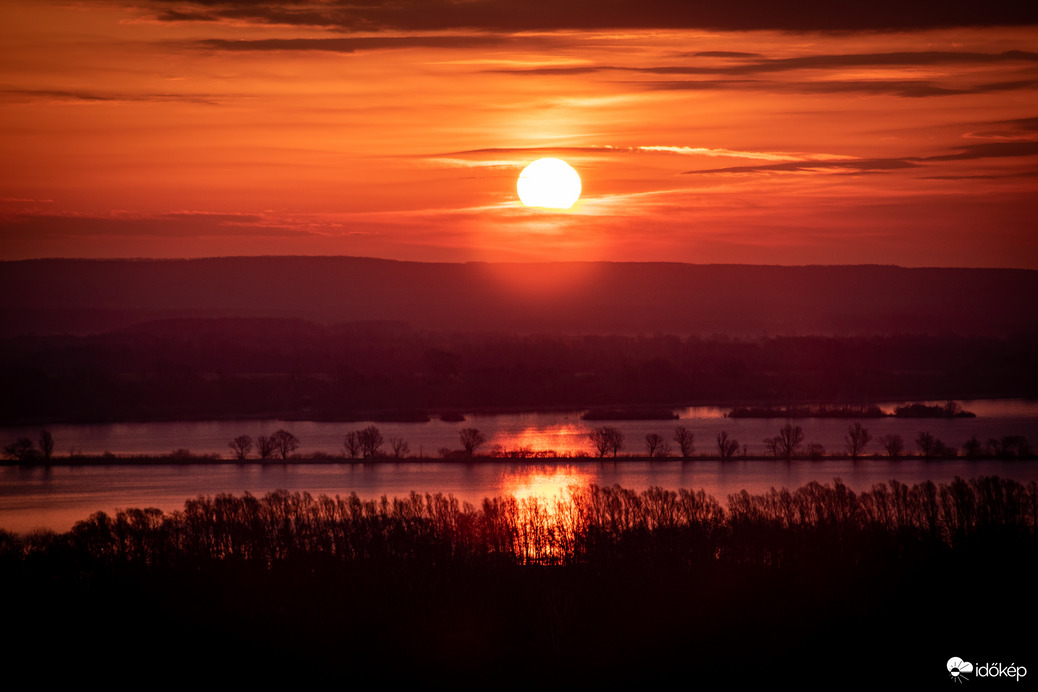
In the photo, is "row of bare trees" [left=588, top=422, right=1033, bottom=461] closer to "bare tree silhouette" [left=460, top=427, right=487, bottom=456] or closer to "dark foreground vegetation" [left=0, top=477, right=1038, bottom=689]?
"bare tree silhouette" [left=460, top=427, right=487, bottom=456]

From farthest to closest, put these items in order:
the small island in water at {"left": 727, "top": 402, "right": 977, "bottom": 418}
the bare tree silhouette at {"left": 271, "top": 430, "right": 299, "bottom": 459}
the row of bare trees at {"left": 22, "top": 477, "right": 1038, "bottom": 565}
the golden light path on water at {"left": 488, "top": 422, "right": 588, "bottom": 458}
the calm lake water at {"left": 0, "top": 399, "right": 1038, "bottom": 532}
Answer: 1. the small island in water at {"left": 727, "top": 402, "right": 977, "bottom": 418}
2. the golden light path on water at {"left": 488, "top": 422, "right": 588, "bottom": 458}
3. the bare tree silhouette at {"left": 271, "top": 430, "right": 299, "bottom": 459}
4. the calm lake water at {"left": 0, "top": 399, "right": 1038, "bottom": 532}
5. the row of bare trees at {"left": 22, "top": 477, "right": 1038, "bottom": 565}

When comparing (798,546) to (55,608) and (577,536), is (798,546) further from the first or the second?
(55,608)

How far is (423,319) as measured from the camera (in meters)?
105

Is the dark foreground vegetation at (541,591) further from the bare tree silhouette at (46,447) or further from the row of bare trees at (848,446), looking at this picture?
the bare tree silhouette at (46,447)

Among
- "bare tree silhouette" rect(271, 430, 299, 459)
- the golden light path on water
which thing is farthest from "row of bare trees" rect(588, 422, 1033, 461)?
"bare tree silhouette" rect(271, 430, 299, 459)

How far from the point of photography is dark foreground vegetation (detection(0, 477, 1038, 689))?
16312 mm

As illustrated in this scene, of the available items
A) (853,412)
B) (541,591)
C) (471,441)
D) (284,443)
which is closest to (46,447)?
(284,443)

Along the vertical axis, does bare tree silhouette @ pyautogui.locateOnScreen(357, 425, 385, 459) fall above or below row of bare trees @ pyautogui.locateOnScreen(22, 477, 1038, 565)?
above

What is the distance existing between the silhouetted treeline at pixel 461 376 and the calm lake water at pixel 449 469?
4.32 meters

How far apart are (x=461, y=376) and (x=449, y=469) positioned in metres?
23.8

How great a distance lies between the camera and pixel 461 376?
60062 mm

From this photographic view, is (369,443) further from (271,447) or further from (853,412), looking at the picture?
(853,412)

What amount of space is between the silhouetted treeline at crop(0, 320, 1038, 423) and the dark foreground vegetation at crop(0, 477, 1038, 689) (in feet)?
103

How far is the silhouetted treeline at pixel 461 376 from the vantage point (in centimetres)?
5500
